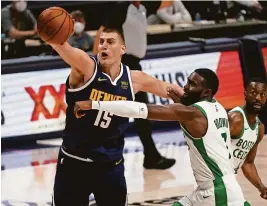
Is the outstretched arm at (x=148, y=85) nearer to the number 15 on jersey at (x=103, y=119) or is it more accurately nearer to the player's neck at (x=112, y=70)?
the player's neck at (x=112, y=70)

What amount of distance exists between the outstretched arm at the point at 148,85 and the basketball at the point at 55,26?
2.25 ft

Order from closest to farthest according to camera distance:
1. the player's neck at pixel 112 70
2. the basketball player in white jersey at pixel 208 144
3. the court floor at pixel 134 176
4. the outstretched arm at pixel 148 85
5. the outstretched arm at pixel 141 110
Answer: the outstretched arm at pixel 141 110, the basketball player in white jersey at pixel 208 144, the player's neck at pixel 112 70, the outstretched arm at pixel 148 85, the court floor at pixel 134 176

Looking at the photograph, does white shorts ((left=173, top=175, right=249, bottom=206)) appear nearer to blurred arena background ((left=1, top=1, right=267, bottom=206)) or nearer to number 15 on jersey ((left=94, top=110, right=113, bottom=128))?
number 15 on jersey ((left=94, top=110, right=113, bottom=128))

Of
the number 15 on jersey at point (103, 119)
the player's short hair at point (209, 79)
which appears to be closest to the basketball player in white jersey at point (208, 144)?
the player's short hair at point (209, 79)

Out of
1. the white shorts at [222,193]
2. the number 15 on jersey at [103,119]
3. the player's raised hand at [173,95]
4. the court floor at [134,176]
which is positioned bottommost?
the court floor at [134,176]

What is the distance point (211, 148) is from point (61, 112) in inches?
208

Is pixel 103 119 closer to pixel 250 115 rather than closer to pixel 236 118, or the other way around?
pixel 236 118

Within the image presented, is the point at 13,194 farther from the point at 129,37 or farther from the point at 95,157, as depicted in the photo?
the point at 95,157

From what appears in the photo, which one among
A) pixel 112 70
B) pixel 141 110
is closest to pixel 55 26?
pixel 112 70

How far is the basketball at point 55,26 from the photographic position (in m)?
4.90

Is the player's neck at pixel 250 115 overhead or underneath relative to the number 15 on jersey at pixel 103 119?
underneath

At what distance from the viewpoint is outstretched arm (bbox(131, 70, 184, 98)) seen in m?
5.48

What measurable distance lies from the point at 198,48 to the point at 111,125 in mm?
5710

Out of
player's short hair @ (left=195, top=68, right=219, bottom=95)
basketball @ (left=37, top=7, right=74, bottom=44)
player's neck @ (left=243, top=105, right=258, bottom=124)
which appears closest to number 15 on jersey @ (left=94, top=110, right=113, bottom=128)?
basketball @ (left=37, top=7, right=74, bottom=44)
